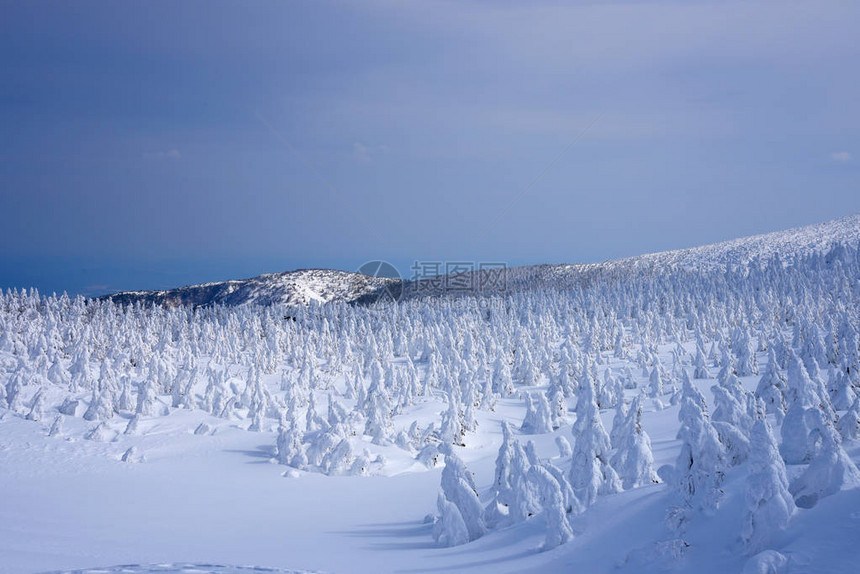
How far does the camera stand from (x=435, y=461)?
4278cm

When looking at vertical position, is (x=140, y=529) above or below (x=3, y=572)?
below

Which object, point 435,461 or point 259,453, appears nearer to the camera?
point 259,453

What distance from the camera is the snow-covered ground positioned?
13.2 metres

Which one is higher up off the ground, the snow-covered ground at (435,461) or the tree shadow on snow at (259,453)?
the snow-covered ground at (435,461)

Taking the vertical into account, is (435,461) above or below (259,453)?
below

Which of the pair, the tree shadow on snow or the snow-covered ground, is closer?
the snow-covered ground

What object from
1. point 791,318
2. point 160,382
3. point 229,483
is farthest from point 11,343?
point 791,318

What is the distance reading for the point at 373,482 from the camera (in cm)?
3694

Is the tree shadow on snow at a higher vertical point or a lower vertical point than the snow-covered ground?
lower

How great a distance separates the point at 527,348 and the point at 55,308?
107 m

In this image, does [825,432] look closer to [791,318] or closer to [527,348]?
[527,348]

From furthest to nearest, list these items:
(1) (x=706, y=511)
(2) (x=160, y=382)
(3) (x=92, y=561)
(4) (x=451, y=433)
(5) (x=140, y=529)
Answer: (2) (x=160, y=382), (4) (x=451, y=433), (5) (x=140, y=529), (3) (x=92, y=561), (1) (x=706, y=511)

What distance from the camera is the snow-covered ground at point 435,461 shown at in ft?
43.2

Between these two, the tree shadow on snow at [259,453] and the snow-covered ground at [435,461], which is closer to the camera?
the snow-covered ground at [435,461]
